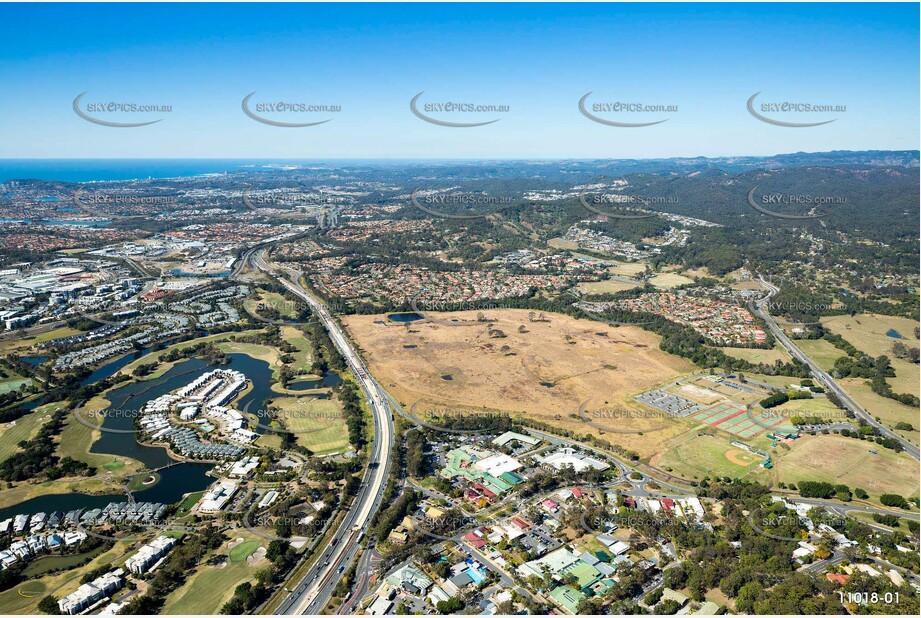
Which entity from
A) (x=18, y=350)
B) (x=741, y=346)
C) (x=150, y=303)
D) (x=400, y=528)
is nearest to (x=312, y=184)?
(x=150, y=303)

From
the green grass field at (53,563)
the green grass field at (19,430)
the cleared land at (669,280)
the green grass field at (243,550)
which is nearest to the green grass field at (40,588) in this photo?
the green grass field at (53,563)

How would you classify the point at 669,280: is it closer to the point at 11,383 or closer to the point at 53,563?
the point at 53,563

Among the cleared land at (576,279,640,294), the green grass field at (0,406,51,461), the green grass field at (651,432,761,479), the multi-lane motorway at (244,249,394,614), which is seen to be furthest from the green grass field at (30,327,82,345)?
the cleared land at (576,279,640,294)

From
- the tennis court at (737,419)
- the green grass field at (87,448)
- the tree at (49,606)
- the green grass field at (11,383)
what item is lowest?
the tennis court at (737,419)

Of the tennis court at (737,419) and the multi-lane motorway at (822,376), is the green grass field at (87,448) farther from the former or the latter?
the multi-lane motorway at (822,376)

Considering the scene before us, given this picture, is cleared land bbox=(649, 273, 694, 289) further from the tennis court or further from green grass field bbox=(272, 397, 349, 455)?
green grass field bbox=(272, 397, 349, 455)

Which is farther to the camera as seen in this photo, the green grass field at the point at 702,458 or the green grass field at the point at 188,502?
the green grass field at the point at 702,458

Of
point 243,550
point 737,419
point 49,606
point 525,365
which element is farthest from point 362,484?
point 737,419
